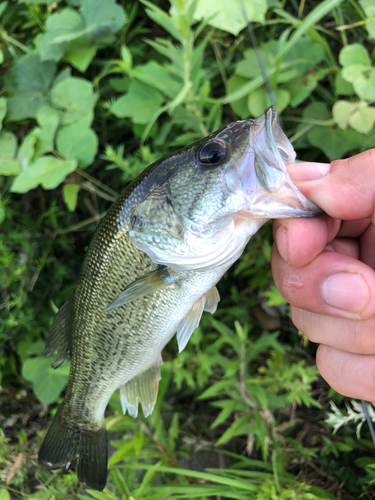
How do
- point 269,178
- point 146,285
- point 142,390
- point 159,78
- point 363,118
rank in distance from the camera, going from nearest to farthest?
1. point 269,178
2. point 146,285
3. point 142,390
4. point 363,118
5. point 159,78

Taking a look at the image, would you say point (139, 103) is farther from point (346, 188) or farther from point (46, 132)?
point (346, 188)

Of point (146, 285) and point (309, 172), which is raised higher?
point (309, 172)

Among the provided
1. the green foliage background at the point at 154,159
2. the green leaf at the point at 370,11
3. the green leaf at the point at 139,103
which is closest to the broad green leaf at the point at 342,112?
the green foliage background at the point at 154,159

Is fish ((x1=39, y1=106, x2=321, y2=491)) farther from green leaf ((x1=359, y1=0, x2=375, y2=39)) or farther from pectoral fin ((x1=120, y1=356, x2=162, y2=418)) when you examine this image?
green leaf ((x1=359, y1=0, x2=375, y2=39))

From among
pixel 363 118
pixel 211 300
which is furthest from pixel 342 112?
pixel 211 300

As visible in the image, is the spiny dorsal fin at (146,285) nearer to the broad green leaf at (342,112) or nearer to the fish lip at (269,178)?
the fish lip at (269,178)
